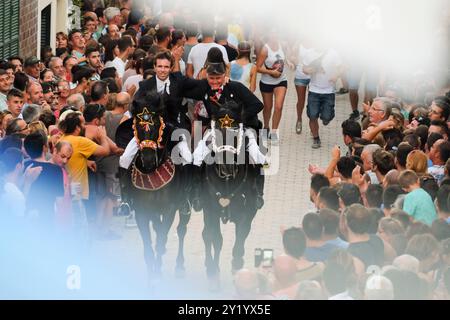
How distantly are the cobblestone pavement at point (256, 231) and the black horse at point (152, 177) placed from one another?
0.43 metres

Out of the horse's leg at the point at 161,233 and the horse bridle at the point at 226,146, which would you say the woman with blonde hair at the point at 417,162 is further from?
the horse's leg at the point at 161,233

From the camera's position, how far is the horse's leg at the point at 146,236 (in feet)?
47.9

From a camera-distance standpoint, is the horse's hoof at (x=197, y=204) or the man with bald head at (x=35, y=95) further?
the man with bald head at (x=35, y=95)

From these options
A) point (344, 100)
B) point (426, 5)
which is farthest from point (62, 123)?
point (426, 5)

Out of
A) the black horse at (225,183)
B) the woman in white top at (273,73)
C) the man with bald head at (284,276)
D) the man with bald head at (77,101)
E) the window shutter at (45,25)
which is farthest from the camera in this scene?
the window shutter at (45,25)

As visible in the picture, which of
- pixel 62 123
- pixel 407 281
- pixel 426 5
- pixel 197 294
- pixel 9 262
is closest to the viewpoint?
pixel 407 281

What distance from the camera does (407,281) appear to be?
10.8 m

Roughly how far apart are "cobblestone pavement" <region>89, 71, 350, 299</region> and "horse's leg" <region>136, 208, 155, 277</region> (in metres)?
0.19

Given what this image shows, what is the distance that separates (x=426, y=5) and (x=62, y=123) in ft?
46.1

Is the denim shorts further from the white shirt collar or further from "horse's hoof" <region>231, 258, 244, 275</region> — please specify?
"horse's hoof" <region>231, 258, 244, 275</region>

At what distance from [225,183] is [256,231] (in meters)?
2.57

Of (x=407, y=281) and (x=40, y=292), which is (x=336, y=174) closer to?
(x=40, y=292)

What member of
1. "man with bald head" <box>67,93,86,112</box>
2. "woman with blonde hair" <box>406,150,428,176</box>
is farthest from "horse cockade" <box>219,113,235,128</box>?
"man with bald head" <box>67,93,86,112</box>

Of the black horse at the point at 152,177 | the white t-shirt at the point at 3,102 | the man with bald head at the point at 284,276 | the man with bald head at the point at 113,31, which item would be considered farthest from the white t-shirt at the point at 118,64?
the man with bald head at the point at 284,276
